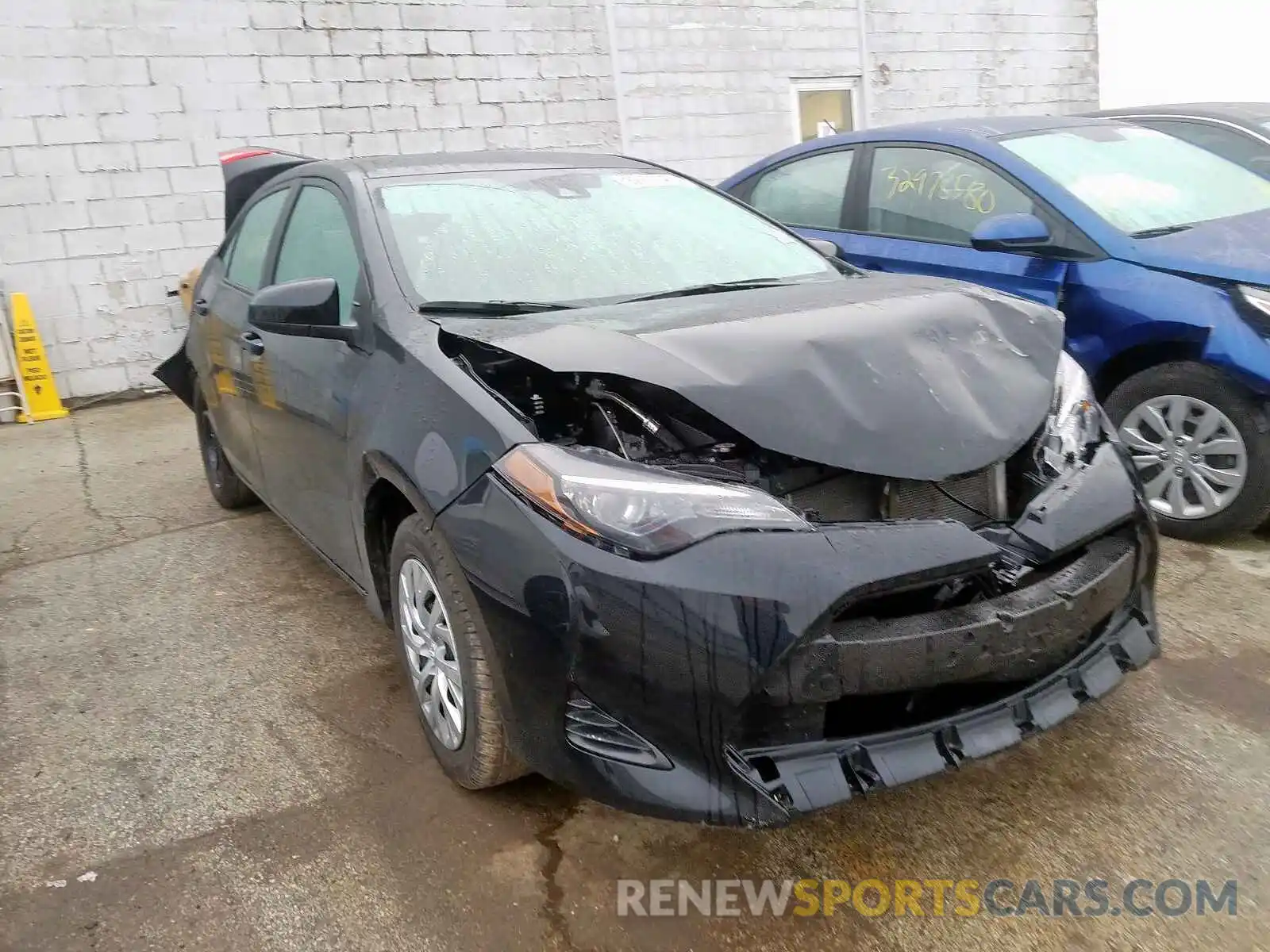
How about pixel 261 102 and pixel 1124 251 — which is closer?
pixel 1124 251

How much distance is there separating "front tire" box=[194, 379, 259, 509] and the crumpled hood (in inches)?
105

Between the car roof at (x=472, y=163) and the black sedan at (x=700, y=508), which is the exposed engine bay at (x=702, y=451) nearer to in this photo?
the black sedan at (x=700, y=508)

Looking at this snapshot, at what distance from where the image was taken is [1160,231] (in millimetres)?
4000

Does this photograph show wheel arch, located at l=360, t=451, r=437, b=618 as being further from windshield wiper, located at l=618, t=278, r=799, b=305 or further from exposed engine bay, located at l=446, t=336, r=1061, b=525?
windshield wiper, located at l=618, t=278, r=799, b=305

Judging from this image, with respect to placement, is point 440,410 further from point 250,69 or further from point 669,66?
point 669,66

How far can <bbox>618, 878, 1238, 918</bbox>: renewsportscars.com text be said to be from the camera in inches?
77.9

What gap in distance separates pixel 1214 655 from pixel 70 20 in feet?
26.5

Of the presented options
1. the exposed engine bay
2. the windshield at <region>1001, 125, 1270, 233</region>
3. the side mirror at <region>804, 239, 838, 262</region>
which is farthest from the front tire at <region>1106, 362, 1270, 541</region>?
the exposed engine bay

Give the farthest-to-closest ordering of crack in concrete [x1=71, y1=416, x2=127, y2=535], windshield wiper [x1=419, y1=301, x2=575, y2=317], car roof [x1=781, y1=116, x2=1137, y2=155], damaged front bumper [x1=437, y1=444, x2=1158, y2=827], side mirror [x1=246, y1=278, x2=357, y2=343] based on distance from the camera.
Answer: crack in concrete [x1=71, y1=416, x2=127, y2=535] < car roof [x1=781, y1=116, x2=1137, y2=155] < side mirror [x1=246, y1=278, x2=357, y2=343] < windshield wiper [x1=419, y1=301, x2=575, y2=317] < damaged front bumper [x1=437, y1=444, x2=1158, y2=827]

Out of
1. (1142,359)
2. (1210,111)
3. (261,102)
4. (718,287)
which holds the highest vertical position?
(261,102)

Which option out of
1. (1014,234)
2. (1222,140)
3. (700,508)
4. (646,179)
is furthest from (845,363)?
(1222,140)

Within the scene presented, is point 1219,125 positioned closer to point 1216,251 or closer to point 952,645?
point 1216,251

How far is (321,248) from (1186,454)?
3.14m

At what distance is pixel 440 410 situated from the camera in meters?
2.26
